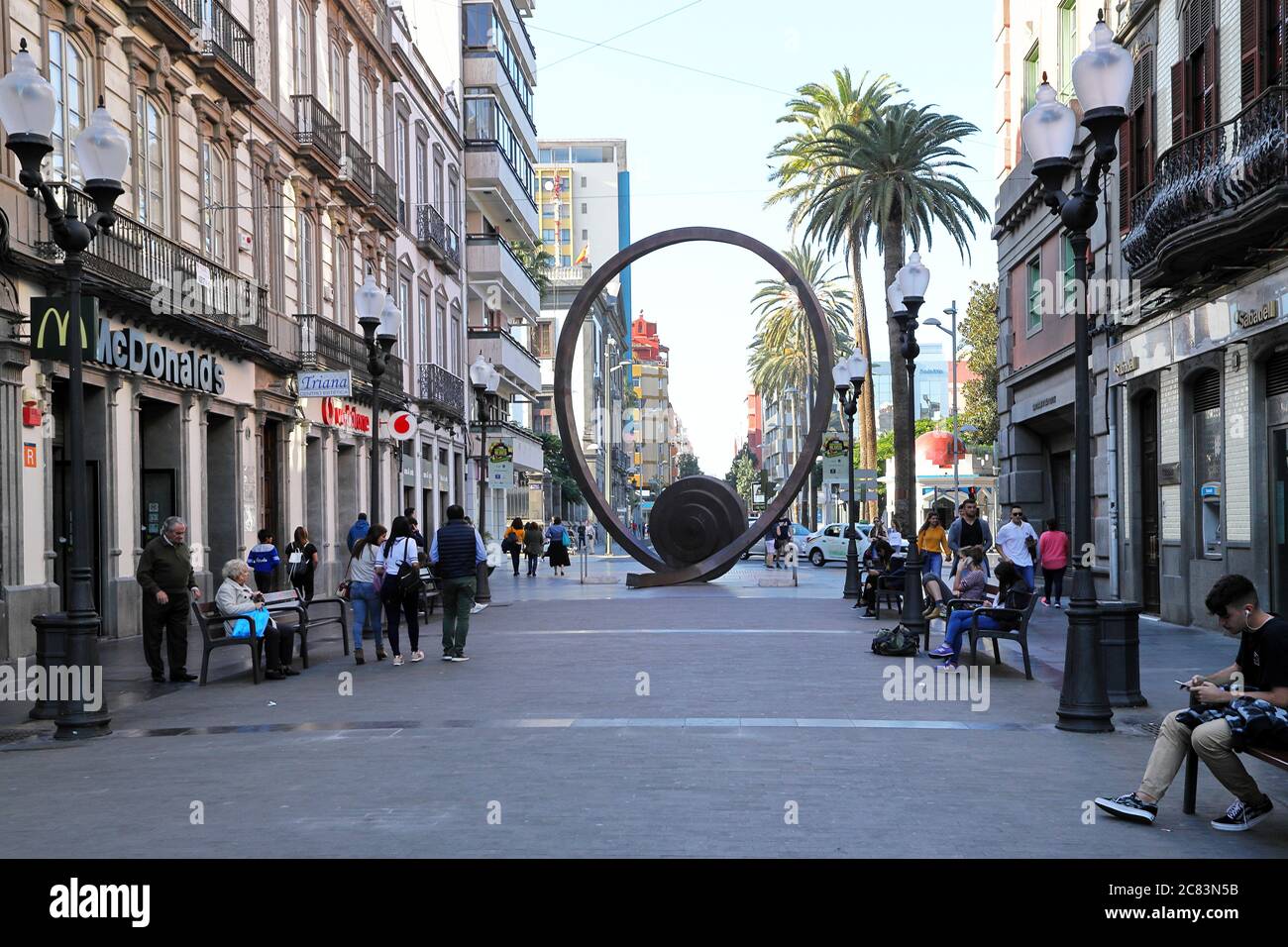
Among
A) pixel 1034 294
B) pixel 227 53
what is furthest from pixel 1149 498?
pixel 227 53

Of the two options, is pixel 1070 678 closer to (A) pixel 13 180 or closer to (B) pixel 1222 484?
(B) pixel 1222 484

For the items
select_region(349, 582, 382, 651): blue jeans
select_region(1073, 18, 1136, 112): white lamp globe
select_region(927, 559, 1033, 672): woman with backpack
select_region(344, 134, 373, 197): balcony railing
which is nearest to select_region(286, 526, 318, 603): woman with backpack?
select_region(349, 582, 382, 651): blue jeans

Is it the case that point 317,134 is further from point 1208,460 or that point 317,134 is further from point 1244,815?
point 1244,815

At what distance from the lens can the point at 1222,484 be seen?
1875cm

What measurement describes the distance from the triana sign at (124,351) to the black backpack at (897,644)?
8.88 metres

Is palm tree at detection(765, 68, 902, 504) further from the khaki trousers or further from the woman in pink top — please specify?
the khaki trousers

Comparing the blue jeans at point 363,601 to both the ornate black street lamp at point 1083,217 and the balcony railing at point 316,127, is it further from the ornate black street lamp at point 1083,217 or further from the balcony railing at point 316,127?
the balcony railing at point 316,127

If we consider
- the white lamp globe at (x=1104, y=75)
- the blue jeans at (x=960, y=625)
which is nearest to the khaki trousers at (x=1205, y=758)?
the white lamp globe at (x=1104, y=75)

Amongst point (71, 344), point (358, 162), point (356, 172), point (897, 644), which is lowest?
point (897, 644)

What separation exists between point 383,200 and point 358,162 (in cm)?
237

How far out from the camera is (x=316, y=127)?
31641mm

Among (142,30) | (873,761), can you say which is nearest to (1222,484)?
(873,761)

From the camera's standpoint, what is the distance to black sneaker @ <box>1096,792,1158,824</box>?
7.19m
